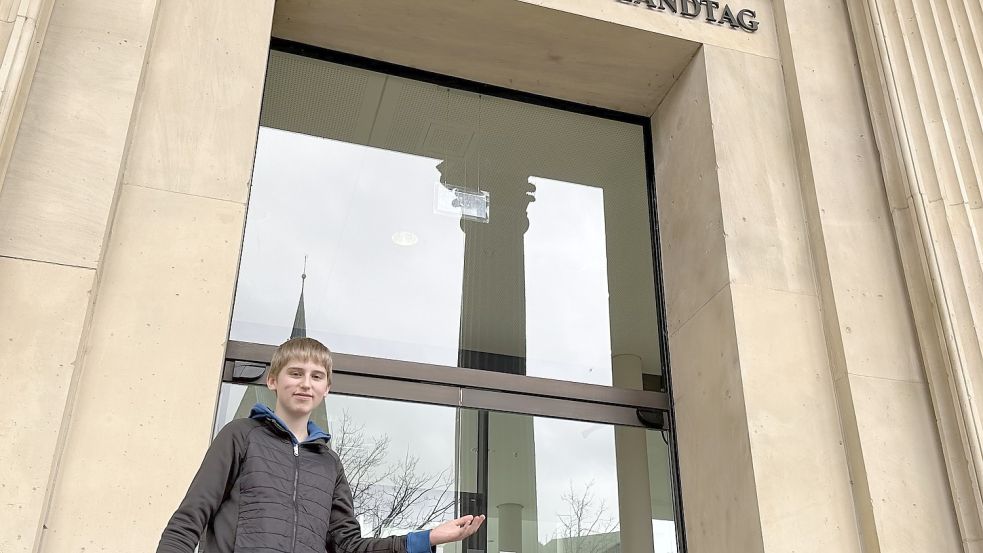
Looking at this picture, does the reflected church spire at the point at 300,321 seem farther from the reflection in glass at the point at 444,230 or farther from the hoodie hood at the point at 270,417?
the hoodie hood at the point at 270,417

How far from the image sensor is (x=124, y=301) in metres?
4.46

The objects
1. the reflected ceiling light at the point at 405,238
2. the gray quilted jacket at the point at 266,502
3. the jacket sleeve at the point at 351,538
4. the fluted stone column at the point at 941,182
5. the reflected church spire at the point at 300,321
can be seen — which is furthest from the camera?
the reflected ceiling light at the point at 405,238

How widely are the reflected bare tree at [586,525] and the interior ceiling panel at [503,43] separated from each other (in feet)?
9.24

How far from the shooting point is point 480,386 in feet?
18.6

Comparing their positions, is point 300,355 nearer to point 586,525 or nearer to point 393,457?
point 393,457

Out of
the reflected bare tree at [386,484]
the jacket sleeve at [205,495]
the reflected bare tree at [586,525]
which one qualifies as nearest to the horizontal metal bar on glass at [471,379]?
the reflected bare tree at [386,484]

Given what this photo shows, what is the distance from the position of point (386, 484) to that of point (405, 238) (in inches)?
62.8

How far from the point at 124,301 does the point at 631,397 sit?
3.10 meters

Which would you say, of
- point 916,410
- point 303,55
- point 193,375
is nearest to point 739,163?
point 916,410

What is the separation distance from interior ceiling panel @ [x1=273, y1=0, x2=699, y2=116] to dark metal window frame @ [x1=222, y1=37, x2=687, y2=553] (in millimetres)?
91

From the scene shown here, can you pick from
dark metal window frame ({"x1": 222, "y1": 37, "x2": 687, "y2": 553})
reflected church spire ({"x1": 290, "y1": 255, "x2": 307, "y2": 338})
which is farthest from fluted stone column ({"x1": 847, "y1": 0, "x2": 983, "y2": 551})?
reflected church spire ({"x1": 290, "y1": 255, "x2": 307, "y2": 338})

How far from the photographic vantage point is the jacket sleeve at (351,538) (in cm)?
297

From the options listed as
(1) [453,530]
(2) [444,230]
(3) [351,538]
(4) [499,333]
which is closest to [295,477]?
(3) [351,538]

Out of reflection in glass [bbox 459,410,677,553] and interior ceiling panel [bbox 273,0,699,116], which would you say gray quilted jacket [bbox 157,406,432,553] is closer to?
reflection in glass [bbox 459,410,677,553]
